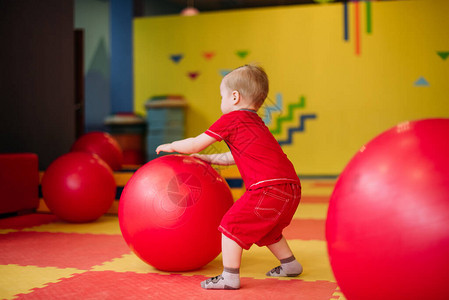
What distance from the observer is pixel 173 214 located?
2359mm

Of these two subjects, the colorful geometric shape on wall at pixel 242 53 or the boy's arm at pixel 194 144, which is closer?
the boy's arm at pixel 194 144

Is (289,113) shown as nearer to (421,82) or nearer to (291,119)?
(291,119)

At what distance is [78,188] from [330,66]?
547cm

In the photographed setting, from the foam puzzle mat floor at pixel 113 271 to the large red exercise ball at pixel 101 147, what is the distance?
1.57 metres

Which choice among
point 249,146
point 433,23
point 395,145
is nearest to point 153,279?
point 249,146

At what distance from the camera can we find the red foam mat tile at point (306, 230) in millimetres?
3439

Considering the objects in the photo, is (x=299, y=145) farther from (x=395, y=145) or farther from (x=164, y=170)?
(x=395, y=145)

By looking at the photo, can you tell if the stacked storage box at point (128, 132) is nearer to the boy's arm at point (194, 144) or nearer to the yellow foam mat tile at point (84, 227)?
the yellow foam mat tile at point (84, 227)

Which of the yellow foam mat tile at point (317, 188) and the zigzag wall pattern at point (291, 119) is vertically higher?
the zigzag wall pattern at point (291, 119)

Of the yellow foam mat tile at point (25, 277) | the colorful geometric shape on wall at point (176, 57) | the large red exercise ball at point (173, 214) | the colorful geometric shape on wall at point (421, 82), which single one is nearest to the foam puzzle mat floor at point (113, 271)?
the yellow foam mat tile at point (25, 277)

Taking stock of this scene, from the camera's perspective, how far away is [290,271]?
241 centimetres

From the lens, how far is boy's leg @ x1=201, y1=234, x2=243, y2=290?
2.19 m

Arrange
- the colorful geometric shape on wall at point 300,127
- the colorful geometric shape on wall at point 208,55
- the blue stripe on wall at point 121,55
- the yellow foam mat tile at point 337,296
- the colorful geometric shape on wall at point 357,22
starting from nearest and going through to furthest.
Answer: the yellow foam mat tile at point 337,296 < the colorful geometric shape on wall at point 357,22 < the colorful geometric shape on wall at point 300,127 < the colorful geometric shape on wall at point 208,55 < the blue stripe on wall at point 121,55

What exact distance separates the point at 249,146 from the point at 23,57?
3526 mm
